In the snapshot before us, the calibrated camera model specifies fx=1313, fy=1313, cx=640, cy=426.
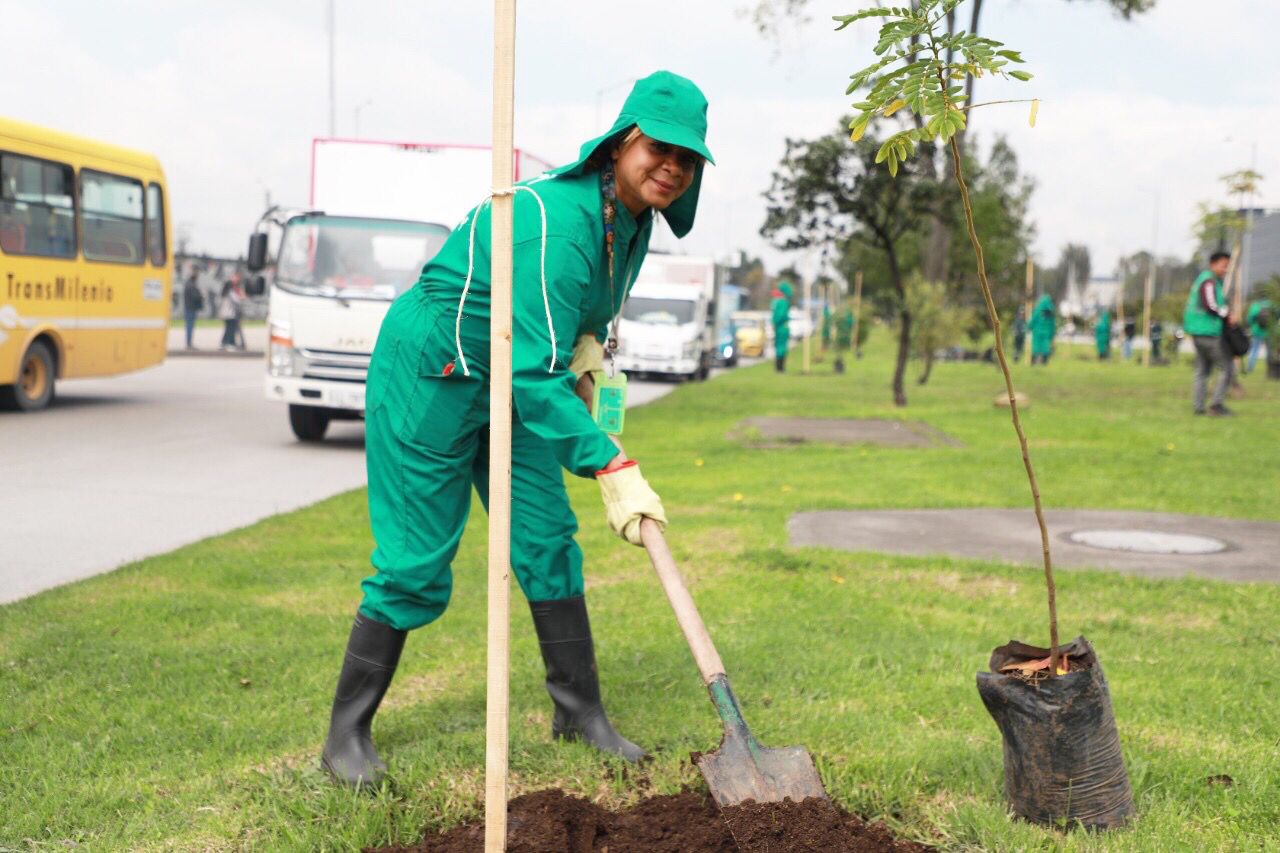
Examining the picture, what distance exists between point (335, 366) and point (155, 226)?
605 cm

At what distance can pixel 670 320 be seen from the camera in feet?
90.1

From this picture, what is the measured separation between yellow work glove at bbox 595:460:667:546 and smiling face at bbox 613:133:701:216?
74 cm

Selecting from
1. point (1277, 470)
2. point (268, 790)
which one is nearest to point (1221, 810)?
point (268, 790)

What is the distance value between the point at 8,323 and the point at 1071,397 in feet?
48.3

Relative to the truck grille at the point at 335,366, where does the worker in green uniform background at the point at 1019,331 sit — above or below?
below

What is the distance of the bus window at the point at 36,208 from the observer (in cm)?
1391

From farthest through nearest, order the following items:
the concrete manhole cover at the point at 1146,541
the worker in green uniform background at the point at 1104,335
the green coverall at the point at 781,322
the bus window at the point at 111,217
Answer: the worker in green uniform background at the point at 1104,335 < the green coverall at the point at 781,322 < the bus window at the point at 111,217 < the concrete manhole cover at the point at 1146,541

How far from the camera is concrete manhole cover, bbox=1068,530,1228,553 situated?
22.4 ft

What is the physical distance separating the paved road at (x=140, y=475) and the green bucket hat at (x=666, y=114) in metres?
3.96

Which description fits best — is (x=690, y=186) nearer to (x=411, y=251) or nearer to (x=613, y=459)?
(x=613, y=459)

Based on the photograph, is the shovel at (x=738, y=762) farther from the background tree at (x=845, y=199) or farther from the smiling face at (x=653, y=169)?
Answer: the background tree at (x=845, y=199)

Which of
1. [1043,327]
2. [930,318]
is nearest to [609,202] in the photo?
[930,318]

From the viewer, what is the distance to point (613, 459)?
3020 mm

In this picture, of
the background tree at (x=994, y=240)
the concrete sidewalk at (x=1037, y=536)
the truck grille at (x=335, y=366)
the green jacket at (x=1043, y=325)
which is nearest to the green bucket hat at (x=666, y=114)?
the concrete sidewalk at (x=1037, y=536)
